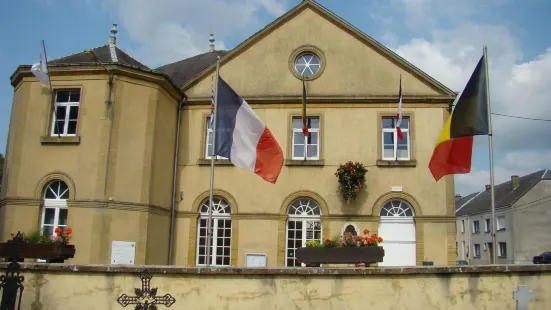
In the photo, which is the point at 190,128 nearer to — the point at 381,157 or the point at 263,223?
the point at 263,223

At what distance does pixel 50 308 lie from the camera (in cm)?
829

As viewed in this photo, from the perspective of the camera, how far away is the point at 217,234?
17500 mm

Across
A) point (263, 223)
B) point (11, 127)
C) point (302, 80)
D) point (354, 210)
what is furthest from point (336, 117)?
point (11, 127)

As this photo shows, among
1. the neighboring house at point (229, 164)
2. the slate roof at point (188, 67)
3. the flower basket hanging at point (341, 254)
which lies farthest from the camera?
the slate roof at point (188, 67)

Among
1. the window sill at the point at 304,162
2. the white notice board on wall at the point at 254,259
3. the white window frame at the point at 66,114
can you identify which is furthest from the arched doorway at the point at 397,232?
the white window frame at the point at 66,114

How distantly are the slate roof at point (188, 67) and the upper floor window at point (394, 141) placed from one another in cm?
709

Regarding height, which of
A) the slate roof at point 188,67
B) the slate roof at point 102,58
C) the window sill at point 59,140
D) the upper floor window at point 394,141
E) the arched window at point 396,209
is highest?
the slate roof at point 188,67

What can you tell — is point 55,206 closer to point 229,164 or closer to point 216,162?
point 216,162

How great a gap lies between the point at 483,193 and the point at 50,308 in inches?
2125

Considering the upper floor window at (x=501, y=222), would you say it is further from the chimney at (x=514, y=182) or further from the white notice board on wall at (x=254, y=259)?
the white notice board on wall at (x=254, y=259)

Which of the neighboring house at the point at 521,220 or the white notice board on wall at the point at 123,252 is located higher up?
the neighboring house at the point at 521,220

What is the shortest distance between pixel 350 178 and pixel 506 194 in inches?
1397

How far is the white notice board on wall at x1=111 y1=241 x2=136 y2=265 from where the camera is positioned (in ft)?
48.3

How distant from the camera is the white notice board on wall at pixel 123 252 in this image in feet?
48.3
